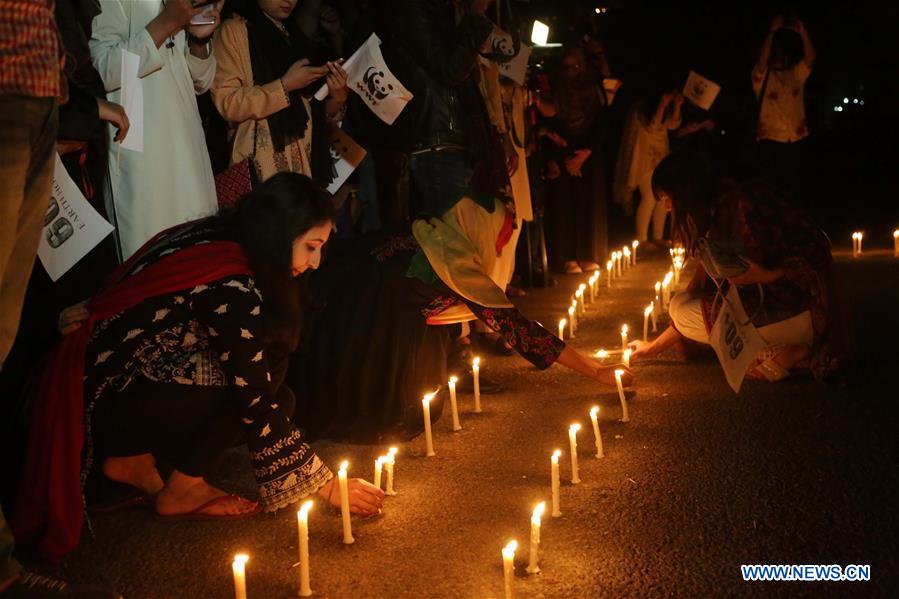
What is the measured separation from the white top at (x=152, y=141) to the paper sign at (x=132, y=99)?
0.17ft

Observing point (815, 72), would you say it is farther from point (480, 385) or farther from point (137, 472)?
point (137, 472)

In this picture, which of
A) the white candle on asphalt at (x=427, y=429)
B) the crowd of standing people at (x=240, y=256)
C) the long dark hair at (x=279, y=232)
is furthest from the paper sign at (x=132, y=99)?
the white candle on asphalt at (x=427, y=429)

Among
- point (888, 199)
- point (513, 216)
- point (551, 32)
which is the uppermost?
point (551, 32)

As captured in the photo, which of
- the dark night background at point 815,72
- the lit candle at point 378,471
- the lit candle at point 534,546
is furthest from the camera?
the dark night background at point 815,72

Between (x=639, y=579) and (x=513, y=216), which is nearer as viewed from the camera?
(x=639, y=579)

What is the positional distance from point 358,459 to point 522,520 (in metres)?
0.96

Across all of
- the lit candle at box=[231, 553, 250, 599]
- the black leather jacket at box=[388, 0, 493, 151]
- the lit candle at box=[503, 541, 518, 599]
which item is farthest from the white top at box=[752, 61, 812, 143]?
the lit candle at box=[231, 553, 250, 599]

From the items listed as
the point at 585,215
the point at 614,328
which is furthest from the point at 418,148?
the point at 585,215

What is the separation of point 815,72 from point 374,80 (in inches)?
751

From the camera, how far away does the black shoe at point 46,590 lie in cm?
223

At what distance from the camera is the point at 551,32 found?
10.2 meters

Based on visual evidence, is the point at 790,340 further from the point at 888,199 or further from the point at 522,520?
the point at 888,199

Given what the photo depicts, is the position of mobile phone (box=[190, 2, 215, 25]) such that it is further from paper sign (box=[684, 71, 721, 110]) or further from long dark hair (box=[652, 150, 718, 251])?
paper sign (box=[684, 71, 721, 110])

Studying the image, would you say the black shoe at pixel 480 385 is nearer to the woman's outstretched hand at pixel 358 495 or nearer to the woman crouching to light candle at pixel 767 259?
the woman crouching to light candle at pixel 767 259
